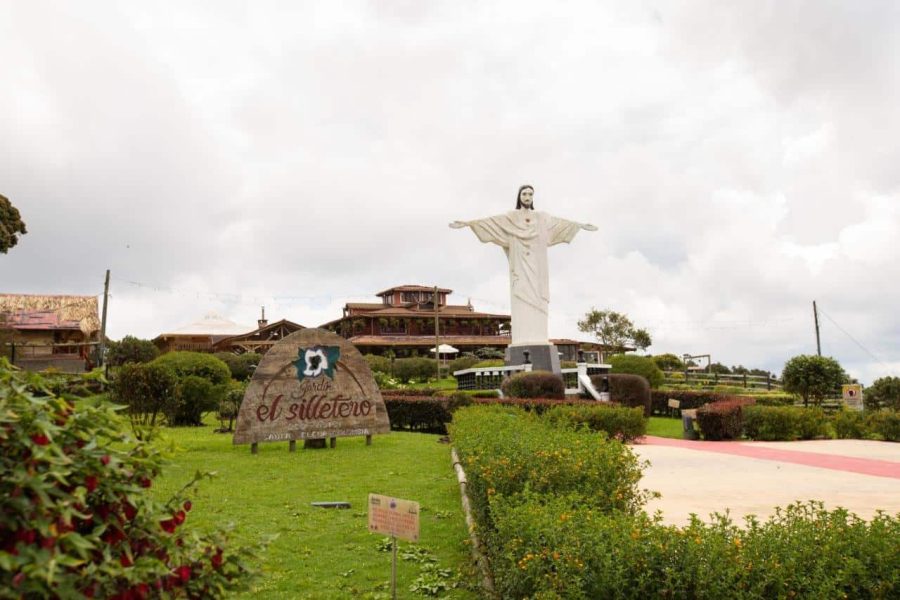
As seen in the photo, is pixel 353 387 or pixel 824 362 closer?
pixel 353 387

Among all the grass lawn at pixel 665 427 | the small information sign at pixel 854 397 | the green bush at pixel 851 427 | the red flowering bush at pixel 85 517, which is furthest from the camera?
the small information sign at pixel 854 397

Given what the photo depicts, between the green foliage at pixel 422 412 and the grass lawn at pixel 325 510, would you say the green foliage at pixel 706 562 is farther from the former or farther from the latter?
the green foliage at pixel 422 412

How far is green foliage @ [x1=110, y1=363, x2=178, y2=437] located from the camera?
666 inches

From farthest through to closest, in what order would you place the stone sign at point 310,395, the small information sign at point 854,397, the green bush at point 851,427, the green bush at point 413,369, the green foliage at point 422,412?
the green bush at point 413,369, the small information sign at point 854,397, the green foliage at point 422,412, the green bush at point 851,427, the stone sign at point 310,395

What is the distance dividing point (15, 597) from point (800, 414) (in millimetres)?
20271

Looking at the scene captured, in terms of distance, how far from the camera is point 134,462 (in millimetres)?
2666

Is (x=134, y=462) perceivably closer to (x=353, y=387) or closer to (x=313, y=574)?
(x=313, y=574)

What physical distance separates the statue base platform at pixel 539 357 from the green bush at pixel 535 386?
4.64 meters

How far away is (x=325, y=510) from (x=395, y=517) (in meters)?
3.47

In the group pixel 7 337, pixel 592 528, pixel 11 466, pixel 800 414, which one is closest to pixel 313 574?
pixel 592 528

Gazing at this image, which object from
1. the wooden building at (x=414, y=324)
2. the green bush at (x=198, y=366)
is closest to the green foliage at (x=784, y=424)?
the green bush at (x=198, y=366)

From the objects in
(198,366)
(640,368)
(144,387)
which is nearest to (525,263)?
(640,368)

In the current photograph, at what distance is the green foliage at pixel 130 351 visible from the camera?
144 ft

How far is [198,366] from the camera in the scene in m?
21.2
